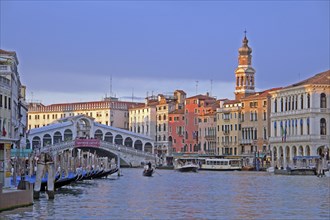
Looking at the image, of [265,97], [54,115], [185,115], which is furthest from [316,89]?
[54,115]

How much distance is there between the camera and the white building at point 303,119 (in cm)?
6400

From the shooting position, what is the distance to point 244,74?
8469 centimetres

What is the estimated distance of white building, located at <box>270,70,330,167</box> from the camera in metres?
A: 64.0

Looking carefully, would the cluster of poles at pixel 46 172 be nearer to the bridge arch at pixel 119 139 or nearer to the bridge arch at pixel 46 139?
the bridge arch at pixel 46 139

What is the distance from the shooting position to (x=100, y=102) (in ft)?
341

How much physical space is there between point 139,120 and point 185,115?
33.6 ft

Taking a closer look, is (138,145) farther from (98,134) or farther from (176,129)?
(98,134)

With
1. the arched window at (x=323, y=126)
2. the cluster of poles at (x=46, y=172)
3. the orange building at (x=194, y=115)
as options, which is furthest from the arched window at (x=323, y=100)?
the cluster of poles at (x=46, y=172)

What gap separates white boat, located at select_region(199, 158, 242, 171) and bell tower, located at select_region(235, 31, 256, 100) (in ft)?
44.9

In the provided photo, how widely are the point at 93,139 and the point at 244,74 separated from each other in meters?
16.6

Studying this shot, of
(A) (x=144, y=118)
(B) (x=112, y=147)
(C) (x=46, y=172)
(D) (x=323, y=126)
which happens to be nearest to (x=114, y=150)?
(B) (x=112, y=147)

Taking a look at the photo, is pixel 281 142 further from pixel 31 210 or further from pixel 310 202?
pixel 31 210

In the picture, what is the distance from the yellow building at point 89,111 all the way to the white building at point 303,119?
117 ft

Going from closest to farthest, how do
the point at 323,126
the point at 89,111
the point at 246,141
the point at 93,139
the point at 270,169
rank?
1. the point at 270,169
2. the point at 323,126
3. the point at 93,139
4. the point at 246,141
5. the point at 89,111
